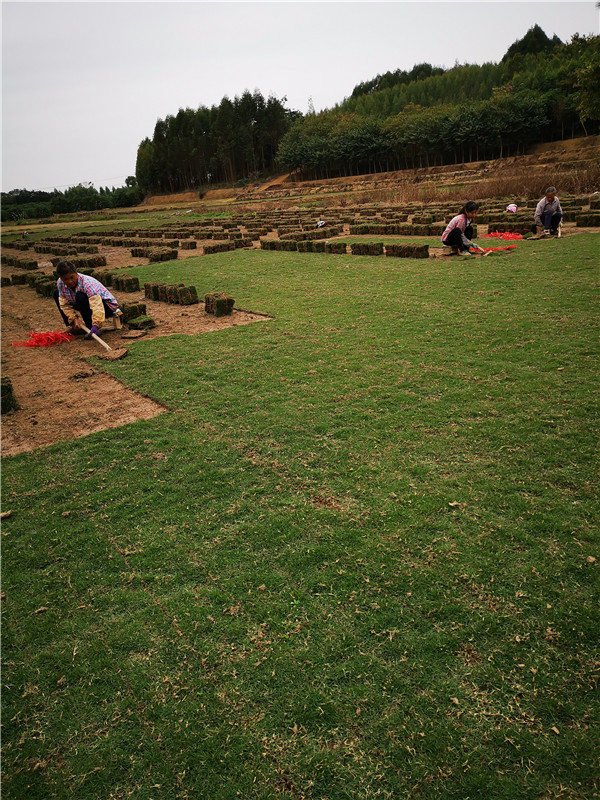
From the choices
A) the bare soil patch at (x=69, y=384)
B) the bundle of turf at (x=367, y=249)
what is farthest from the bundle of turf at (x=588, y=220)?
the bare soil patch at (x=69, y=384)

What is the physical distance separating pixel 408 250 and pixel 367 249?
1919 millimetres

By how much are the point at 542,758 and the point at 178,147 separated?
377 feet

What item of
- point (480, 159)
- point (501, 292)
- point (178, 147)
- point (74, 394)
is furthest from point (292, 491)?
point (178, 147)

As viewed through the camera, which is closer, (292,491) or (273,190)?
(292,491)

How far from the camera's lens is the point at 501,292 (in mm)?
10078

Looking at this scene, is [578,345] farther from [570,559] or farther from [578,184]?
[578,184]

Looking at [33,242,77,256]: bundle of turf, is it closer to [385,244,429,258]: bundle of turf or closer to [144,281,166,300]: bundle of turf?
[144,281,166,300]: bundle of turf

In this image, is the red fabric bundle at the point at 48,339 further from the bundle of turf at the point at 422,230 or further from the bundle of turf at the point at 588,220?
the bundle of turf at the point at 588,220

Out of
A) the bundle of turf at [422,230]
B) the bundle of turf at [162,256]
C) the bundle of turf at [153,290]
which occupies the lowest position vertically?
the bundle of turf at [153,290]

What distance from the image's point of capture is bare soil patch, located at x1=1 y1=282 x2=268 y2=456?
6.57 metres

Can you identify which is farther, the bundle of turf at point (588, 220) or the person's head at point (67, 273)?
the bundle of turf at point (588, 220)

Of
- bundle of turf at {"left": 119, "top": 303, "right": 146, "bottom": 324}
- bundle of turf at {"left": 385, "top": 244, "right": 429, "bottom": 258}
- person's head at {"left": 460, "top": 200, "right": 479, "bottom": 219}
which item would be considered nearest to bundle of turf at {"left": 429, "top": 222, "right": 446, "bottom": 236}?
bundle of turf at {"left": 385, "top": 244, "right": 429, "bottom": 258}

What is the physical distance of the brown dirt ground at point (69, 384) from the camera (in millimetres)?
6570

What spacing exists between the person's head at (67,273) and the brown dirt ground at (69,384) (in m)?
1.38
